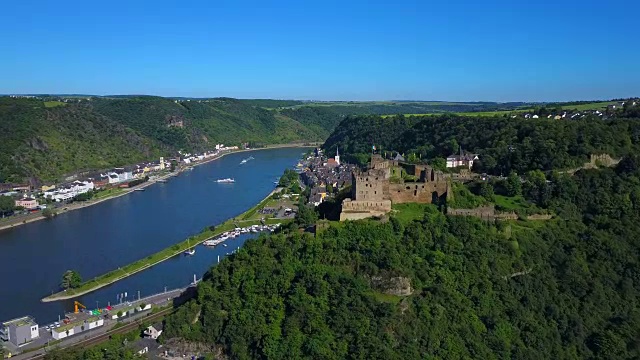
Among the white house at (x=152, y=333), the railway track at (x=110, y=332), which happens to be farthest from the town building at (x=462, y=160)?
the white house at (x=152, y=333)

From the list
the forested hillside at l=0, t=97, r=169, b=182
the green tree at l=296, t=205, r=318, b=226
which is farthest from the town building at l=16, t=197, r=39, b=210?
the green tree at l=296, t=205, r=318, b=226

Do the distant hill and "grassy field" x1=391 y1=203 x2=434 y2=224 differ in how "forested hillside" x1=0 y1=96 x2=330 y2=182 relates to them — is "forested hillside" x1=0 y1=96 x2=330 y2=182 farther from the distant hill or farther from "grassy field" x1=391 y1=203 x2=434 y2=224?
"grassy field" x1=391 y1=203 x2=434 y2=224

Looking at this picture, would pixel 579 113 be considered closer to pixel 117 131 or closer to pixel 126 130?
pixel 117 131

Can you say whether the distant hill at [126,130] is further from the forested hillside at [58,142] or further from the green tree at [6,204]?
the green tree at [6,204]

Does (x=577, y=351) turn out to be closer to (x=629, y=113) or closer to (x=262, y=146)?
(x=629, y=113)

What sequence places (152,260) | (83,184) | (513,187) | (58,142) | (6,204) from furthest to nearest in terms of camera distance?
(58,142) < (83,184) < (6,204) < (152,260) < (513,187)

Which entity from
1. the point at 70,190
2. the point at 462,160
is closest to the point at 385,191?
the point at 462,160
